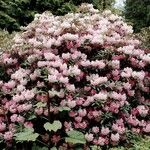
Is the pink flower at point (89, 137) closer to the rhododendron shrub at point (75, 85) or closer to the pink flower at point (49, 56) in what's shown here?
the rhododendron shrub at point (75, 85)

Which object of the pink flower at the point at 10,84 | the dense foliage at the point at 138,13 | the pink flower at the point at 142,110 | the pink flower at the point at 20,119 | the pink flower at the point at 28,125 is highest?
the dense foliage at the point at 138,13

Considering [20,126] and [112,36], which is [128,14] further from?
[20,126]

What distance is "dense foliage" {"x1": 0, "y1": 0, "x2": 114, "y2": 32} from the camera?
42.7 ft

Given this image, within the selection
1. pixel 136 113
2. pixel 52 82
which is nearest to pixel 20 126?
pixel 52 82

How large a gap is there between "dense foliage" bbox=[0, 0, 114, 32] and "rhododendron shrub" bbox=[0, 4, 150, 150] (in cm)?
526

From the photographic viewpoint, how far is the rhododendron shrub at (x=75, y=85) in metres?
6.31

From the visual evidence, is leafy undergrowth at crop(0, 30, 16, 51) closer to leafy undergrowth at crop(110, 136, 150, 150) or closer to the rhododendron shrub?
the rhododendron shrub

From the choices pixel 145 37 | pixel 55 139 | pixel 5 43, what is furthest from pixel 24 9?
pixel 55 139

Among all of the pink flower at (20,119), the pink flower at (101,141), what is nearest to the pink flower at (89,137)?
the pink flower at (101,141)

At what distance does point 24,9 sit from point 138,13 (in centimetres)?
835

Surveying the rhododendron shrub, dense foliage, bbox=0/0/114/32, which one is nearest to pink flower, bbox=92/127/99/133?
the rhododendron shrub

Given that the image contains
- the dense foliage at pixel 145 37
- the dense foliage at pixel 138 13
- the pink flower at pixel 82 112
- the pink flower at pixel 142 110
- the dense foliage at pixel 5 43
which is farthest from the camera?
the dense foliage at pixel 138 13

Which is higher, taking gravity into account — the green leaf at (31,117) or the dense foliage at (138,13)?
the dense foliage at (138,13)

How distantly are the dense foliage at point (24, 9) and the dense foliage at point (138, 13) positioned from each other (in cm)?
673
